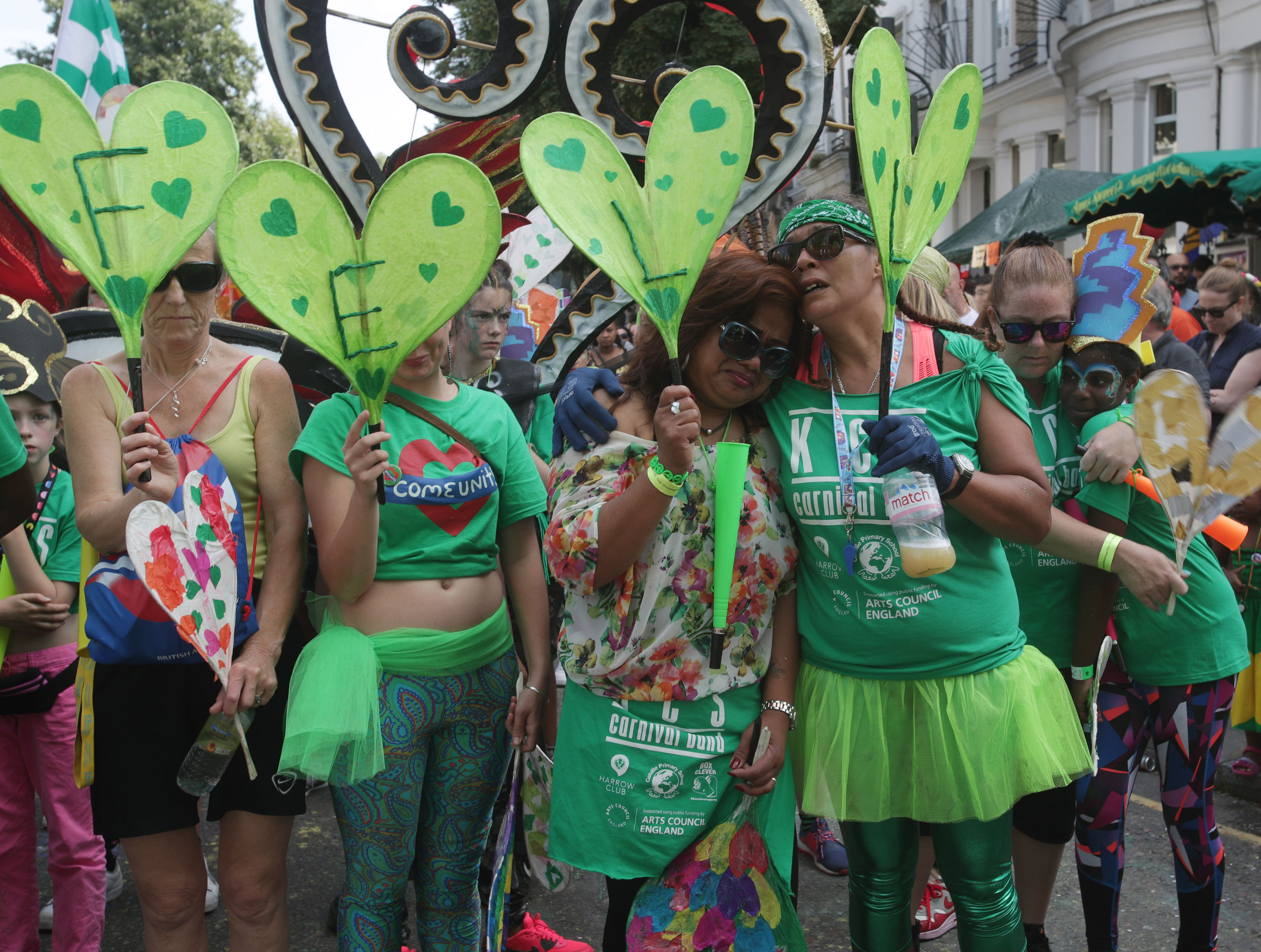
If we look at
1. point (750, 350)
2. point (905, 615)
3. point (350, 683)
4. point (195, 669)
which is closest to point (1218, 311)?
point (905, 615)

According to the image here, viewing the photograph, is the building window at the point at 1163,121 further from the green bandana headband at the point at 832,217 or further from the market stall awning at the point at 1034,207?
the green bandana headband at the point at 832,217

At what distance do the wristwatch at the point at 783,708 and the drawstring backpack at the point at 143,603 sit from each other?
1103mm

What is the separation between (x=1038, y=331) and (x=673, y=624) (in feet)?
4.16

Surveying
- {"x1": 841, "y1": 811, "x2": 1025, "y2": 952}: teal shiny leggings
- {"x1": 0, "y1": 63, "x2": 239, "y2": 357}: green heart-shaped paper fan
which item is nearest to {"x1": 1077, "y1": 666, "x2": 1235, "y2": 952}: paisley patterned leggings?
{"x1": 841, "y1": 811, "x2": 1025, "y2": 952}: teal shiny leggings

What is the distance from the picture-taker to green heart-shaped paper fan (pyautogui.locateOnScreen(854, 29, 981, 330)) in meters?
1.94

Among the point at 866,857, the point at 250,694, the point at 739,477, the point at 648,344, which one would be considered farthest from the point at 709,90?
the point at 866,857

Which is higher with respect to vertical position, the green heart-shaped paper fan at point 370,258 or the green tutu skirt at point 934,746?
the green heart-shaped paper fan at point 370,258

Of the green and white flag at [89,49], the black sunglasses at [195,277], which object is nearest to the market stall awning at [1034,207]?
the green and white flag at [89,49]

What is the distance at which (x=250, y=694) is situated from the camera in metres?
2.08

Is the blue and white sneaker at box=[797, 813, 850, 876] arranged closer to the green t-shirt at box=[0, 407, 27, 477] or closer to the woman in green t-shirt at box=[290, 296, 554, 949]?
the woman in green t-shirt at box=[290, 296, 554, 949]

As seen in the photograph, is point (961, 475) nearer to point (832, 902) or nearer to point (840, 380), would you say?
point (840, 380)

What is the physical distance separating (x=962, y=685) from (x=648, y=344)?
3.16 ft

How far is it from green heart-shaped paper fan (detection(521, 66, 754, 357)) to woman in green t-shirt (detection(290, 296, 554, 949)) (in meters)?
0.46

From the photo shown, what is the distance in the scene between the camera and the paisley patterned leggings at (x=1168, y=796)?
103 inches
